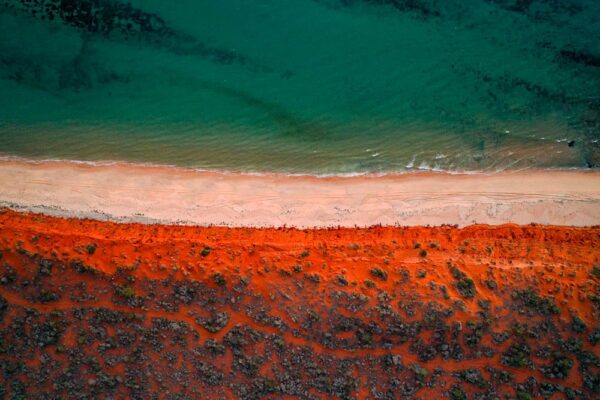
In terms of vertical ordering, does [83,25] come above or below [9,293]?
above

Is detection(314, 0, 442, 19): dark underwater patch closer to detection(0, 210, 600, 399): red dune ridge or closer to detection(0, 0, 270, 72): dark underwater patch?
detection(0, 0, 270, 72): dark underwater patch

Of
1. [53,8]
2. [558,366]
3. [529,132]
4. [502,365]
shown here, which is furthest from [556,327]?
[53,8]

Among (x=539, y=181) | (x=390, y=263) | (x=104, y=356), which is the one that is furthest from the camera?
(x=539, y=181)

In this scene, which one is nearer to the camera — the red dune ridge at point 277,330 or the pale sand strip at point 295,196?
the red dune ridge at point 277,330

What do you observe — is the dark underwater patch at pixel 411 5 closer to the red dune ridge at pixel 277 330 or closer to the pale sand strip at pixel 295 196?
the pale sand strip at pixel 295 196

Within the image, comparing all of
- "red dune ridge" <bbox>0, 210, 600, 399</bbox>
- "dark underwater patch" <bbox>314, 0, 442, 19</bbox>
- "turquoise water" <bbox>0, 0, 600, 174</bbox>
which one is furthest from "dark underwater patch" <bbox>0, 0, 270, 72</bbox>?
"red dune ridge" <bbox>0, 210, 600, 399</bbox>

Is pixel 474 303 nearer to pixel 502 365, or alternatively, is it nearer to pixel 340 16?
pixel 502 365

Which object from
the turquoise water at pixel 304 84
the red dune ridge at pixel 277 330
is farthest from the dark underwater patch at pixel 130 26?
the red dune ridge at pixel 277 330
